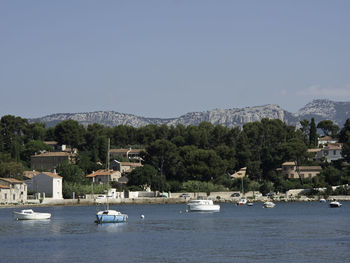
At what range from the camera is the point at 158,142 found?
12631cm

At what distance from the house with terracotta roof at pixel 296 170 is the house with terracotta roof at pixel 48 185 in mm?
39754

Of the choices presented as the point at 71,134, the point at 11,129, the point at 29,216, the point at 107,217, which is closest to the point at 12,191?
the point at 29,216

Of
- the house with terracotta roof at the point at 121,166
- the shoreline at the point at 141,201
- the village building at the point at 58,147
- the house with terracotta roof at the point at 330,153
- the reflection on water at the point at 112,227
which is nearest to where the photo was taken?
the reflection on water at the point at 112,227

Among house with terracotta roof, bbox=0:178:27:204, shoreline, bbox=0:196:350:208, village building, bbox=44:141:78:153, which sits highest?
village building, bbox=44:141:78:153

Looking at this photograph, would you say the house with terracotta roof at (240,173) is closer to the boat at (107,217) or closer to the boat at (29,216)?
the boat at (29,216)

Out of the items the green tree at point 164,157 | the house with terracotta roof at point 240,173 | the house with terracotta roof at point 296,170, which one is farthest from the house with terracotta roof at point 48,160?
the house with terracotta roof at point 296,170

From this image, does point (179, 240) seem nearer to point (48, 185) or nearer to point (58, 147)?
point (48, 185)

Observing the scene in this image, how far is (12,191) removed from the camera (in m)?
112

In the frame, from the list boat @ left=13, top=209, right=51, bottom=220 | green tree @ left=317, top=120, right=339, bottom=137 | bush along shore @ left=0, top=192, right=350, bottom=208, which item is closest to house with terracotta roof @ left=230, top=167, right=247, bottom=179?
bush along shore @ left=0, top=192, right=350, bottom=208

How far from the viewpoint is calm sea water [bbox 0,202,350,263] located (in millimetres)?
44156

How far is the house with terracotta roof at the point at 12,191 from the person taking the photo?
111m

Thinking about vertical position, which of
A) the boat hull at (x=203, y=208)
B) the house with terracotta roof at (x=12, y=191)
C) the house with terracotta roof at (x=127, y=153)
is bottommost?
the boat hull at (x=203, y=208)

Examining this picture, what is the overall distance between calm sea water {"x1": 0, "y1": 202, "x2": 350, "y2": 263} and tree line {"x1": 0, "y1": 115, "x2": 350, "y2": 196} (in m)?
45.7

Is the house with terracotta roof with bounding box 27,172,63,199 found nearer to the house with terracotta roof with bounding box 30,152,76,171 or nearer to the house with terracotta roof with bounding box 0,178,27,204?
the house with terracotta roof with bounding box 0,178,27,204
